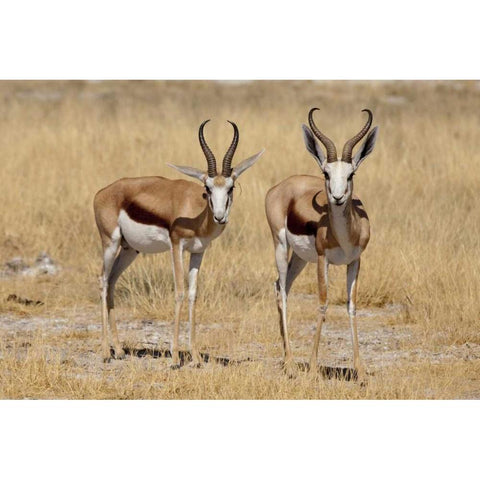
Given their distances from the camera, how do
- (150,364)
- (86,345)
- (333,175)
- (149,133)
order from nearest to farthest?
(333,175) < (150,364) < (86,345) < (149,133)

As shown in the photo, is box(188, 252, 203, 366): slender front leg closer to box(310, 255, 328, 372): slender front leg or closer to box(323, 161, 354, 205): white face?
box(310, 255, 328, 372): slender front leg

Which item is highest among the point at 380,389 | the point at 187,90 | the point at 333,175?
the point at 187,90

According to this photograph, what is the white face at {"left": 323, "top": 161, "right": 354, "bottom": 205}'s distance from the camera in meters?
8.67

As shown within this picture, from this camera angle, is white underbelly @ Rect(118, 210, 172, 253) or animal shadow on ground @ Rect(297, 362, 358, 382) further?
white underbelly @ Rect(118, 210, 172, 253)

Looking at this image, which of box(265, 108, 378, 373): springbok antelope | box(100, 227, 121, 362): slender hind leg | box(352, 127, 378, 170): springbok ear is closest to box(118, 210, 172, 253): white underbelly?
box(100, 227, 121, 362): slender hind leg

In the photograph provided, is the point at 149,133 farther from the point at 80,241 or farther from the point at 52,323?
the point at 52,323

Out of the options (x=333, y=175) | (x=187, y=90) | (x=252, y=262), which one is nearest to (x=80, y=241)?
(x=252, y=262)

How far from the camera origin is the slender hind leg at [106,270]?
1012 cm

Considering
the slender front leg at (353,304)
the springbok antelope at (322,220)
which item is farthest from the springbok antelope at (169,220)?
the slender front leg at (353,304)

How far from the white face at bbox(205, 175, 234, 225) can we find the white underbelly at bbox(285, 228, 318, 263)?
65 centimetres

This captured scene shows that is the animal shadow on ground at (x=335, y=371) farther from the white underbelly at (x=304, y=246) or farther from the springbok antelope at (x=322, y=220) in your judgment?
the white underbelly at (x=304, y=246)

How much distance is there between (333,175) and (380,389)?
5.60ft

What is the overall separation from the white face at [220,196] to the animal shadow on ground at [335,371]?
1469 millimetres

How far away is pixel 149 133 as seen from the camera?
753 inches
